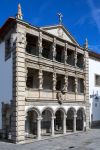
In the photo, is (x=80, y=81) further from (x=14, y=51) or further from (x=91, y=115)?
(x=14, y=51)

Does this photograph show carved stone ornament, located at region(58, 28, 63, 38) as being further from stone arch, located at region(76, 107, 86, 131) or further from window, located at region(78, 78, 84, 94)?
stone arch, located at region(76, 107, 86, 131)

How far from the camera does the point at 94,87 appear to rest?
111 feet

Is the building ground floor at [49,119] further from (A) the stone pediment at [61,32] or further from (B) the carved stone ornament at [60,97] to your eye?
(A) the stone pediment at [61,32]

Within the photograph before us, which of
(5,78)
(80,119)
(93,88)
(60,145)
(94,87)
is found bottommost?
(60,145)

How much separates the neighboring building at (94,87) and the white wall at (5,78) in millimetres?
12390

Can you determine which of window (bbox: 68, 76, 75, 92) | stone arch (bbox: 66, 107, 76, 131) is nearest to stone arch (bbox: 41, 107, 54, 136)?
stone arch (bbox: 66, 107, 76, 131)

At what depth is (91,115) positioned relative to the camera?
32.9m

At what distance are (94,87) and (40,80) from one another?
11.6 metres

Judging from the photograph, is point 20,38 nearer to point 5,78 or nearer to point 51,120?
point 5,78

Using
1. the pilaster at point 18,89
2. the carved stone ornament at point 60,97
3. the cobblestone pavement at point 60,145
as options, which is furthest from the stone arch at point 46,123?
the pilaster at point 18,89

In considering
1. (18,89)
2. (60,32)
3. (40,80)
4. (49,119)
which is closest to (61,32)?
(60,32)

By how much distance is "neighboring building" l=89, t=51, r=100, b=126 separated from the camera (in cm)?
3306

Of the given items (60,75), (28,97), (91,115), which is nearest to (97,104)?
(91,115)

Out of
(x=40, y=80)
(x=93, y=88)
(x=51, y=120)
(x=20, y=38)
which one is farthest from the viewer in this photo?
(x=93, y=88)
